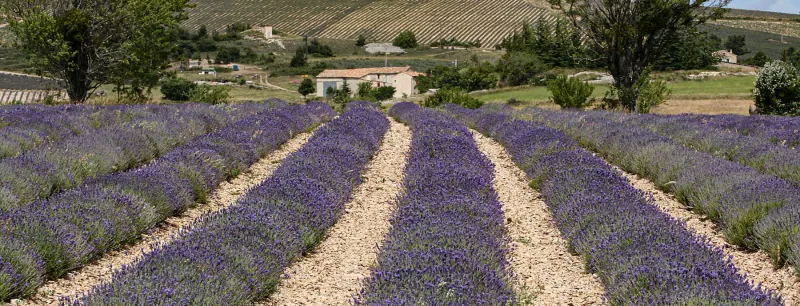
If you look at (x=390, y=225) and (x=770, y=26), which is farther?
(x=770, y=26)

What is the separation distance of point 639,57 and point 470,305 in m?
24.4

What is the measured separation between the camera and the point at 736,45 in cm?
9538

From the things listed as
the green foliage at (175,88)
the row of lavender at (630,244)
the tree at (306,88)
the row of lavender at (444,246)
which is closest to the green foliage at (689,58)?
the tree at (306,88)

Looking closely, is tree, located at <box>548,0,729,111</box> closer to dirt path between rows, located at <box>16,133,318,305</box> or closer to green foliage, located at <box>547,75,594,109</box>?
green foliage, located at <box>547,75,594,109</box>

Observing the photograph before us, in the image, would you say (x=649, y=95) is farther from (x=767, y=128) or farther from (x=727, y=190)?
(x=727, y=190)

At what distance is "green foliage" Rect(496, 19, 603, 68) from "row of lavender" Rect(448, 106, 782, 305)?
63.2 ft

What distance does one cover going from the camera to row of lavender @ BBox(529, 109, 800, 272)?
5.72m

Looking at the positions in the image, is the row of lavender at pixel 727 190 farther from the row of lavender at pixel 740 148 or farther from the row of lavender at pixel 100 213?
the row of lavender at pixel 100 213

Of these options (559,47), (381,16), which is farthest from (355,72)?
(381,16)

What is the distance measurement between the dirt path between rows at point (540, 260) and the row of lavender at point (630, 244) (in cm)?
12

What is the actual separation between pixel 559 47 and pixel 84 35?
18498mm

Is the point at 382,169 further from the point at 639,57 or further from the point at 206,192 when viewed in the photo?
the point at 639,57

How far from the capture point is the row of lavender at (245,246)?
401 centimetres

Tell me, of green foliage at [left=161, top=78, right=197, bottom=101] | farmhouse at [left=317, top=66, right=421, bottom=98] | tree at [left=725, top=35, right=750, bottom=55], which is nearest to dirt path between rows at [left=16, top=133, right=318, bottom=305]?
green foliage at [left=161, top=78, right=197, bottom=101]
